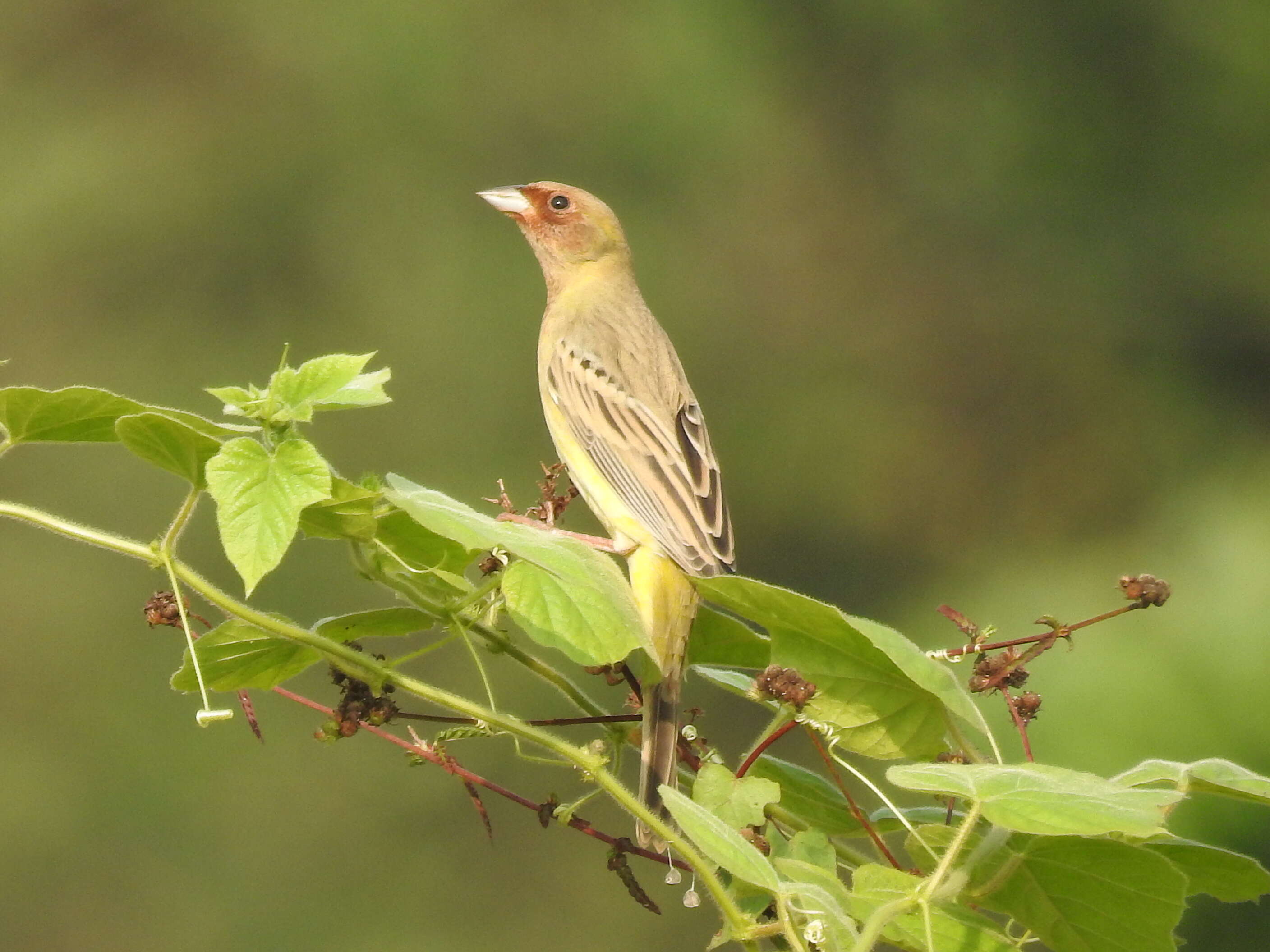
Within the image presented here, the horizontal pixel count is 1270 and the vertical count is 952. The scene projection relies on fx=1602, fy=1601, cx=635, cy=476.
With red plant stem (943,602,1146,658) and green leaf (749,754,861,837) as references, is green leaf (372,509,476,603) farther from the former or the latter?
red plant stem (943,602,1146,658)

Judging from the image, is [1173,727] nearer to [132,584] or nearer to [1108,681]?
[1108,681]

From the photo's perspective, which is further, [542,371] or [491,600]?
[542,371]

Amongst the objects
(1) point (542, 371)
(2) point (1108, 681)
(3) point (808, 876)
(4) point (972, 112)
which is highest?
(3) point (808, 876)

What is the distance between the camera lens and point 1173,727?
18.4 ft

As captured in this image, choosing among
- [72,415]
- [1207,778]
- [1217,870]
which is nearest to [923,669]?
[1207,778]

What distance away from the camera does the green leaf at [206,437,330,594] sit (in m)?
1.17

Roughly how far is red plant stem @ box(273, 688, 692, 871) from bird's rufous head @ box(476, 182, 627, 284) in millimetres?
2085

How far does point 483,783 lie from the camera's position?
1304mm

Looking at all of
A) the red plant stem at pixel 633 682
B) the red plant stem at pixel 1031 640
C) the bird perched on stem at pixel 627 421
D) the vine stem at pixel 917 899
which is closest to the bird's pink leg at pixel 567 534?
the bird perched on stem at pixel 627 421

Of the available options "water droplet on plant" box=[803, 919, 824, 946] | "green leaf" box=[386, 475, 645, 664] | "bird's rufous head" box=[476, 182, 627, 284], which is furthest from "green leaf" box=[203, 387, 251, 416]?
"bird's rufous head" box=[476, 182, 627, 284]

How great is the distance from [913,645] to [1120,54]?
10.7 m

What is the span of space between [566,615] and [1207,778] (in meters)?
0.50

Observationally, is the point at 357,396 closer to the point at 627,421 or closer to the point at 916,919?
the point at 916,919

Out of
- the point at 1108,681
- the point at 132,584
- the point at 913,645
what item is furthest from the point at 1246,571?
the point at 132,584
